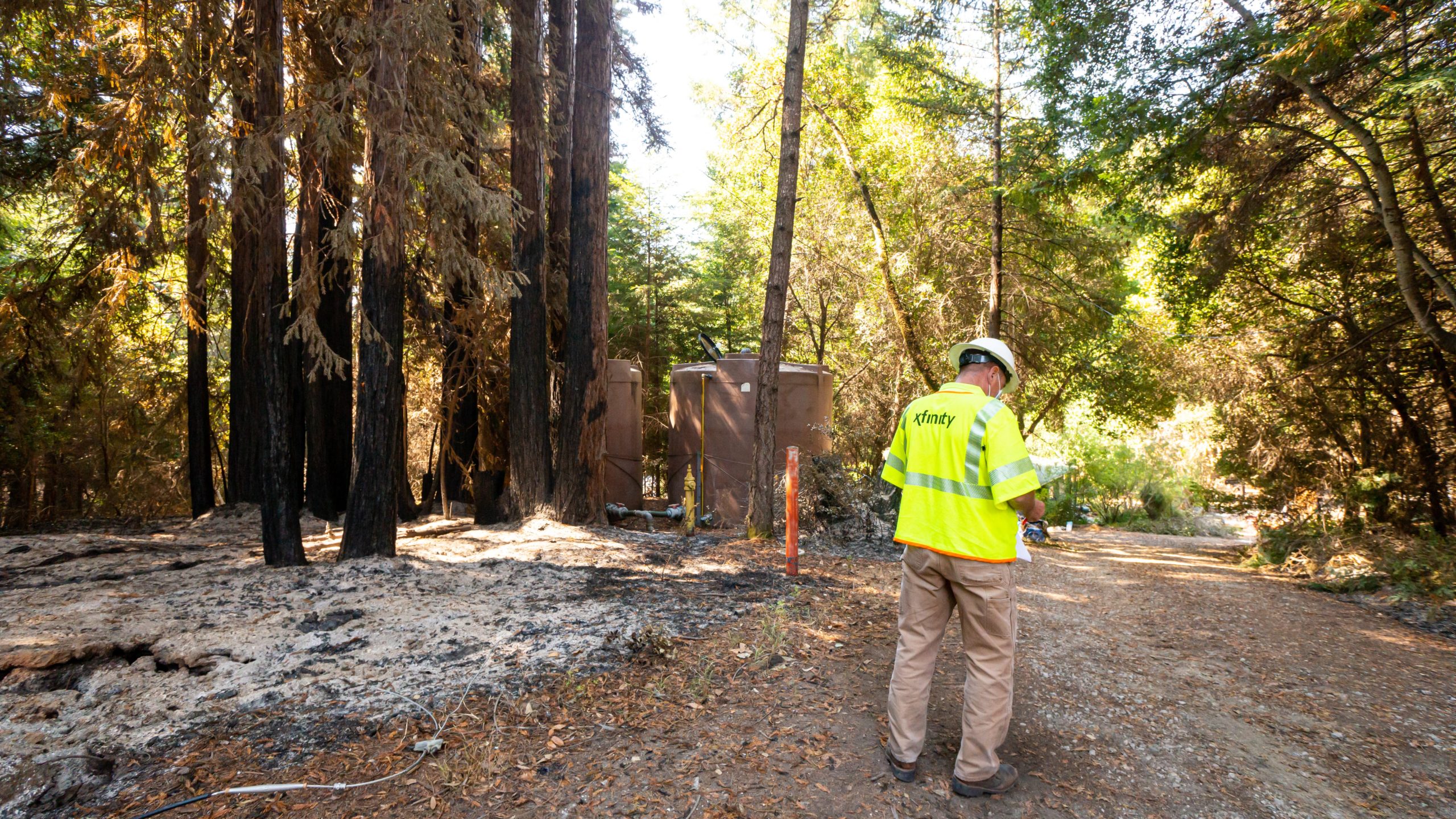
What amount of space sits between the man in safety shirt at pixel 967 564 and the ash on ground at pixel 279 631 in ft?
6.89

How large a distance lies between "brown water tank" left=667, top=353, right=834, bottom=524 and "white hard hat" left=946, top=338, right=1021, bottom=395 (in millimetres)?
7253

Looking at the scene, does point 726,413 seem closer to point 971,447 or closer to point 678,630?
point 678,630

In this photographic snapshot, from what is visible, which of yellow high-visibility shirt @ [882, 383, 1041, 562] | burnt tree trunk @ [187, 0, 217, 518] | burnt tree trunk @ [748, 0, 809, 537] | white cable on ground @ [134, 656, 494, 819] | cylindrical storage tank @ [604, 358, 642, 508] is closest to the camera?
white cable on ground @ [134, 656, 494, 819]

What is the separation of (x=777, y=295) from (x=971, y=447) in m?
5.87

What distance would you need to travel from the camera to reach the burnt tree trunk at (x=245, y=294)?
21.5 ft

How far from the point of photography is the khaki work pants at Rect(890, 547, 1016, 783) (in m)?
3.32

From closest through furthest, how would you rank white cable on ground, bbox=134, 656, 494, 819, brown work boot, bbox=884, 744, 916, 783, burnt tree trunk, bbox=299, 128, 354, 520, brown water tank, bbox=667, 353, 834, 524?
white cable on ground, bbox=134, 656, 494, 819
brown work boot, bbox=884, 744, 916, 783
burnt tree trunk, bbox=299, 128, 354, 520
brown water tank, bbox=667, 353, 834, 524

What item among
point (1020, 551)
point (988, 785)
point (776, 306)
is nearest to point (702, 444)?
point (776, 306)

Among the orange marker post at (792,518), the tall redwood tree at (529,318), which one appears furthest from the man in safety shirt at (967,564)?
the tall redwood tree at (529,318)

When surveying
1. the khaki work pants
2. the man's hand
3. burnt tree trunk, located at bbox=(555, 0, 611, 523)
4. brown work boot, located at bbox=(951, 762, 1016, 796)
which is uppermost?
burnt tree trunk, located at bbox=(555, 0, 611, 523)

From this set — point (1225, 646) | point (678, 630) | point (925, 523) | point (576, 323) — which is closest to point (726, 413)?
point (576, 323)

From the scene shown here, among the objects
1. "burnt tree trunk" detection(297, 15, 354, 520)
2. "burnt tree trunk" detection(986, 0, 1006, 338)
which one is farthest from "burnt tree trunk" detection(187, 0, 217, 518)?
"burnt tree trunk" detection(986, 0, 1006, 338)

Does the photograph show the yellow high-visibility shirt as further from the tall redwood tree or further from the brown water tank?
the brown water tank

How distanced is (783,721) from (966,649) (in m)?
1.22
